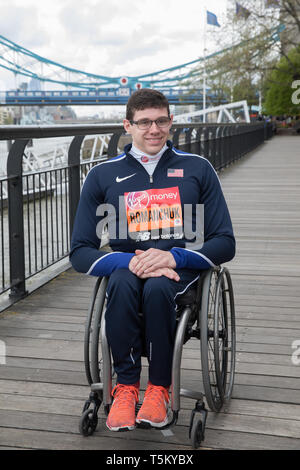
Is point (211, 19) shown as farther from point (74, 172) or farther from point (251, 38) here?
point (74, 172)

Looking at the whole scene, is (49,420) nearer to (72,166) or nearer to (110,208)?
(110,208)

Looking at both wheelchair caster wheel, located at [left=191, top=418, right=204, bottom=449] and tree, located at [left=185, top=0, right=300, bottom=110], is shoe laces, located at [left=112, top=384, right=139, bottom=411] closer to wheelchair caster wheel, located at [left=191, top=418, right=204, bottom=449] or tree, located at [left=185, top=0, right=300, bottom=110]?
wheelchair caster wheel, located at [left=191, top=418, right=204, bottom=449]

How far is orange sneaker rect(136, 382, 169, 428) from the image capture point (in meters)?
2.11

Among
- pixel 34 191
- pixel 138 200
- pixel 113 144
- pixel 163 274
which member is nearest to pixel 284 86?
pixel 113 144

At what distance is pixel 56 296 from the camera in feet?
13.7

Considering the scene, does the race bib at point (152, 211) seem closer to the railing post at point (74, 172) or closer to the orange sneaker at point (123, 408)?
the orange sneaker at point (123, 408)

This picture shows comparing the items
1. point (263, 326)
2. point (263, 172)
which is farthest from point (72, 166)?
point (263, 172)

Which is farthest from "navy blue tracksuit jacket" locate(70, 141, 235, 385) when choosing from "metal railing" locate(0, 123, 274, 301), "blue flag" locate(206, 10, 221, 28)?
"blue flag" locate(206, 10, 221, 28)

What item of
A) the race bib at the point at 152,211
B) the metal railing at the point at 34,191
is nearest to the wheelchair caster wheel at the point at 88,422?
the race bib at the point at 152,211
